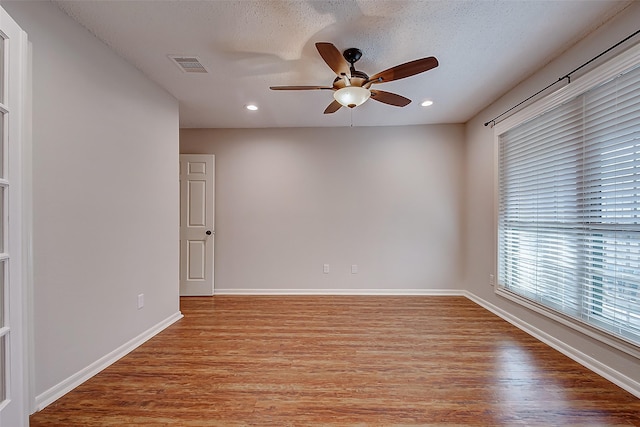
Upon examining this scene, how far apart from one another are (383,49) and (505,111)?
5.76 feet

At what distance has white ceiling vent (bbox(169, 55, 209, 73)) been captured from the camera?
2252mm

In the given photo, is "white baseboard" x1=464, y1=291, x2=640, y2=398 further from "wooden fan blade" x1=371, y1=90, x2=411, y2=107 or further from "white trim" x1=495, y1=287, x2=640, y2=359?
"wooden fan blade" x1=371, y1=90, x2=411, y2=107

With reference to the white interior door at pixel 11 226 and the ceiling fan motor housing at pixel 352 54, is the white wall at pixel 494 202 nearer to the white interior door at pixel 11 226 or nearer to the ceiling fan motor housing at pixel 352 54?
the ceiling fan motor housing at pixel 352 54

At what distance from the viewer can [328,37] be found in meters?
1.99

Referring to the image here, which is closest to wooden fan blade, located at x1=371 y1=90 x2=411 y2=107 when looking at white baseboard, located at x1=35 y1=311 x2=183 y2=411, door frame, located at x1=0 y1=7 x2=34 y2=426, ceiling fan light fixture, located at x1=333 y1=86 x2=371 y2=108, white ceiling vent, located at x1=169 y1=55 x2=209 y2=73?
ceiling fan light fixture, located at x1=333 y1=86 x2=371 y2=108

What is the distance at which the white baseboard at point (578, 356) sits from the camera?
1761 millimetres

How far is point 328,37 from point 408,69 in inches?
25.0

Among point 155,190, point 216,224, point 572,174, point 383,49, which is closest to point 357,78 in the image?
point 383,49

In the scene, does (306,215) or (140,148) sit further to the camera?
(306,215)

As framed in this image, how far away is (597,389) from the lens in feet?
5.85

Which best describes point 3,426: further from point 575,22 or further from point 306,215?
point 575,22

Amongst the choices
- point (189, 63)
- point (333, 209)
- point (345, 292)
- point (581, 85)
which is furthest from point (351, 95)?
point (345, 292)

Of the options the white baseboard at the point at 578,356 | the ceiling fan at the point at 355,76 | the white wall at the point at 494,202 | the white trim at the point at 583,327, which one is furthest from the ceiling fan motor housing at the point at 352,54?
the white baseboard at the point at 578,356

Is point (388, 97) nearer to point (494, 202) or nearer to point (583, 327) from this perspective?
point (494, 202)
